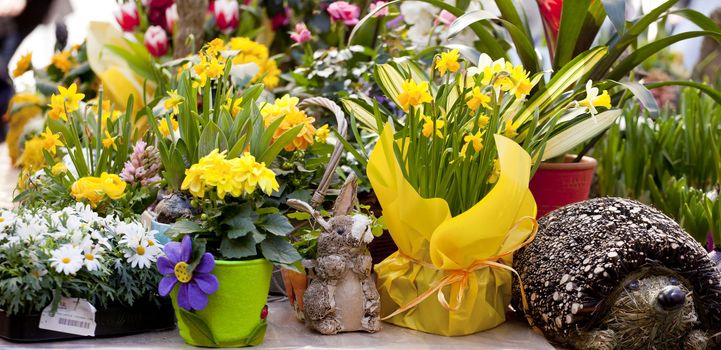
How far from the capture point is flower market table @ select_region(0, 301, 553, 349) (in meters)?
1.24

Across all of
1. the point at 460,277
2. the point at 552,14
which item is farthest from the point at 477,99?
the point at 552,14

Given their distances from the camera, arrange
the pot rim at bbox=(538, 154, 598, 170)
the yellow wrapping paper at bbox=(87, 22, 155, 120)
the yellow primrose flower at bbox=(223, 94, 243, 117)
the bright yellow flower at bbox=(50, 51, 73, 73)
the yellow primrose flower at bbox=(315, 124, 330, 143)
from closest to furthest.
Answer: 1. the yellow primrose flower at bbox=(223, 94, 243, 117)
2. the yellow primrose flower at bbox=(315, 124, 330, 143)
3. the pot rim at bbox=(538, 154, 598, 170)
4. the yellow wrapping paper at bbox=(87, 22, 155, 120)
5. the bright yellow flower at bbox=(50, 51, 73, 73)

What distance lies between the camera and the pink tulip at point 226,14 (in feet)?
8.02

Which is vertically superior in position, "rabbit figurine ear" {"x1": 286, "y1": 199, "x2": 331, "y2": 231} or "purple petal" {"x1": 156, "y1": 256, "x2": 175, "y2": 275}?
"rabbit figurine ear" {"x1": 286, "y1": 199, "x2": 331, "y2": 231}

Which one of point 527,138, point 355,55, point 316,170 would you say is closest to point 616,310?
point 527,138

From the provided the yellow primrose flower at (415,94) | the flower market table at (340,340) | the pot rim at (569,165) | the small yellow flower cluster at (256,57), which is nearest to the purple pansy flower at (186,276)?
the flower market table at (340,340)

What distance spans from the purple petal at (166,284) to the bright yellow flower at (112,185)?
0.30 metres

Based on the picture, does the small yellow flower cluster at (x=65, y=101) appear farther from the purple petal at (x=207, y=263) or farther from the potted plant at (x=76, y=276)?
the purple petal at (x=207, y=263)

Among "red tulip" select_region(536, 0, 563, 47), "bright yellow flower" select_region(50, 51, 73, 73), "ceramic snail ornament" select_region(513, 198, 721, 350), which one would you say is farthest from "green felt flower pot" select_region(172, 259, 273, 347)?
"bright yellow flower" select_region(50, 51, 73, 73)

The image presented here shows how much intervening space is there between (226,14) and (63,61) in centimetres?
57

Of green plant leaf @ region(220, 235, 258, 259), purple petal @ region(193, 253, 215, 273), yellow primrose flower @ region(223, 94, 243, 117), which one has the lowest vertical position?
purple petal @ region(193, 253, 215, 273)

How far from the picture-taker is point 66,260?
1183 mm

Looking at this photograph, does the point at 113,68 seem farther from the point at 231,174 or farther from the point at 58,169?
the point at 231,174

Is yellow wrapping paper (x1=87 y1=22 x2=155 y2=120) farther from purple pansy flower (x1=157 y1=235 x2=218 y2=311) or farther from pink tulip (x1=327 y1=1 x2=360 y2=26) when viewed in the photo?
purple pansy flower (x1=157 y1=235 x2=218 y2=311)
